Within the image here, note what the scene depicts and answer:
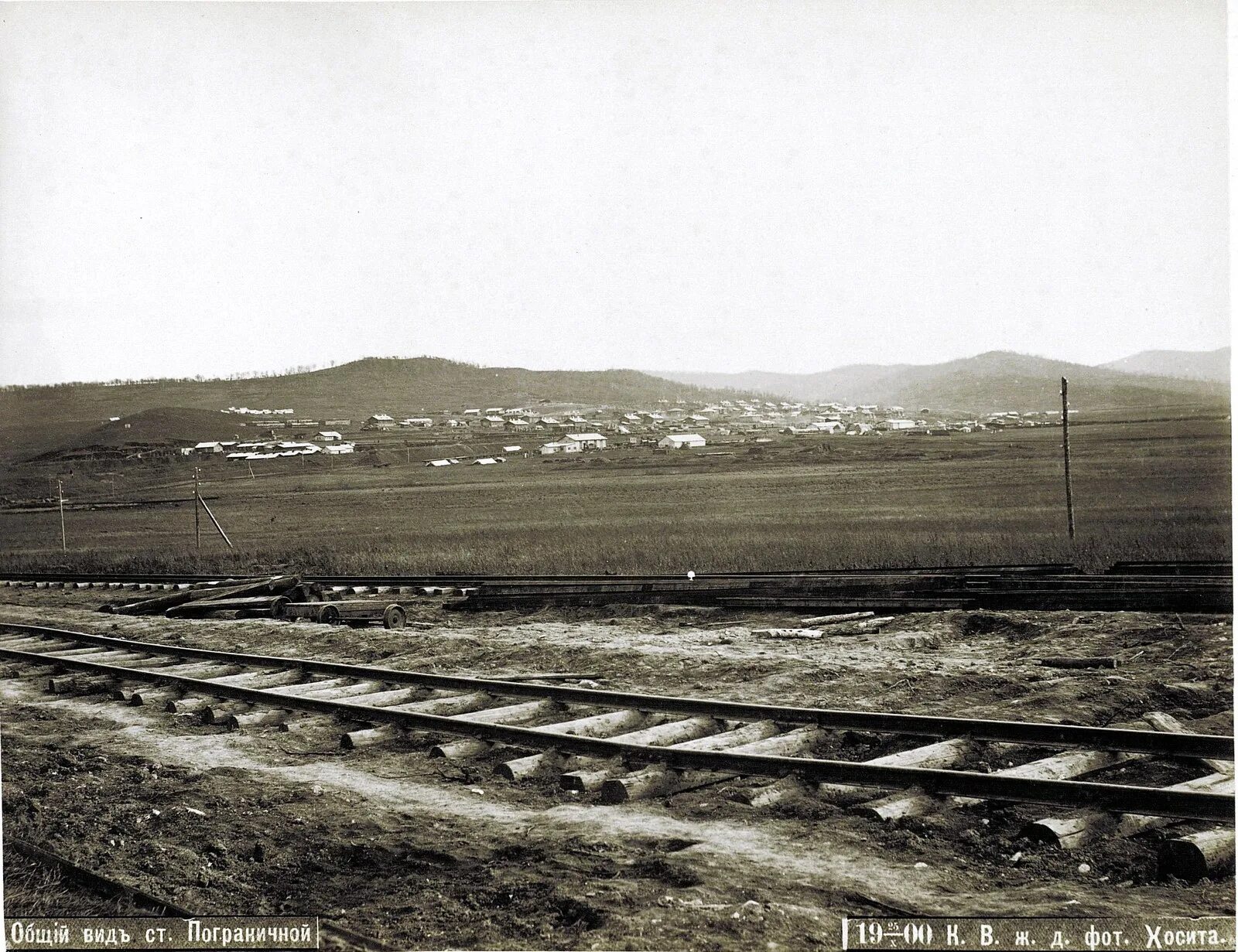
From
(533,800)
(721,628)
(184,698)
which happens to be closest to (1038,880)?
(533,800)

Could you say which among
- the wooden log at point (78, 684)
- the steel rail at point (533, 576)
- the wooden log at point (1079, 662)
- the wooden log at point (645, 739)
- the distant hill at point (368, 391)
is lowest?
the steel rail at point (533, 576)

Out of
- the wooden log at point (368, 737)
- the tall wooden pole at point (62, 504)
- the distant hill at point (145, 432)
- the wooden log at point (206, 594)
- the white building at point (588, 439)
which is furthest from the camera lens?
the white building at point (588, 439)

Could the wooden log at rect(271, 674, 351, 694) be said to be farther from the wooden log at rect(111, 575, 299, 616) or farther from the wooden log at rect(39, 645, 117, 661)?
the wooden log at rect(111, 575, 299, 616)

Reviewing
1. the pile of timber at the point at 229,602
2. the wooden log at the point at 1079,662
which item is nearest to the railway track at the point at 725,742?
the wooden log at the point at 1079,662

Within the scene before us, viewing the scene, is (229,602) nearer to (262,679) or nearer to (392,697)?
(262,679)

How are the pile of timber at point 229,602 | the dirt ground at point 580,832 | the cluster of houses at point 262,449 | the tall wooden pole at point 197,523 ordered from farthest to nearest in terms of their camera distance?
1. the cluster of houses at point 262,449
2. the tall wooden pole at point 197,523
3. the pile of timber at point 229,602
4. the dirt ground at point 580,832

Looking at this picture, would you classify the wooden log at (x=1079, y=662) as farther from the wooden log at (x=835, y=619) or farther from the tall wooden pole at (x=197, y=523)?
the tall wooden pole at (x=197, y=523)

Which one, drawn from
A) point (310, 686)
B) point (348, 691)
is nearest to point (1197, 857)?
point (348, 691)

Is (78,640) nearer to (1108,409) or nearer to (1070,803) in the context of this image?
(1070,803)
